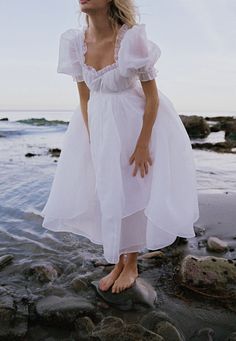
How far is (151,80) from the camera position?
9.50 ft

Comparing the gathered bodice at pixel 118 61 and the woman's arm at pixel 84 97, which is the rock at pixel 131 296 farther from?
the gathered bodice at pixel 118 61

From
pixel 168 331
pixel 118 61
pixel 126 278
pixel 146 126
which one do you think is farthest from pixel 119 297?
pixel 118 61

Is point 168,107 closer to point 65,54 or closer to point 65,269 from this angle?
point 65,54

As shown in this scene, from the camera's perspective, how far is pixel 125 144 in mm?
3035

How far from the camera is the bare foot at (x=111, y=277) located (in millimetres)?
3350

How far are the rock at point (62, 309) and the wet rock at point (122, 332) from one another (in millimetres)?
202

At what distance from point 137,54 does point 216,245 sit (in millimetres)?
2378

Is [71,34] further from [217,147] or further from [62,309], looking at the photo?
[217,147]

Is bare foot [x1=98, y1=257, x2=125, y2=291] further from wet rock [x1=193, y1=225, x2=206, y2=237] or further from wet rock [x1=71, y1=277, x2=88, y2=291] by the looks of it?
wet rock [x1=193, y1=225, x2=206, y2=237]

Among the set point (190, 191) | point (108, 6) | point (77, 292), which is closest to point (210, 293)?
point (190, 191)

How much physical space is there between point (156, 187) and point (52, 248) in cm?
190

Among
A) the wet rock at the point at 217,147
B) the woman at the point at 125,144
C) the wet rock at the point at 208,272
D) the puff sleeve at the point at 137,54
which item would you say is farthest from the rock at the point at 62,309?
the wet rock at the point at 217,147

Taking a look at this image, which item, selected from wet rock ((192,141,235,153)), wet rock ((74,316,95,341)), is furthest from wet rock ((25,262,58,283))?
wet rock ((192,141,235,153))

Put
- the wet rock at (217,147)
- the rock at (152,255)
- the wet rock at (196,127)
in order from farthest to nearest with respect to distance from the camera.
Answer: the wet rock at (196,127) → the wet rock at (217,147) → the rock at (152,255)
